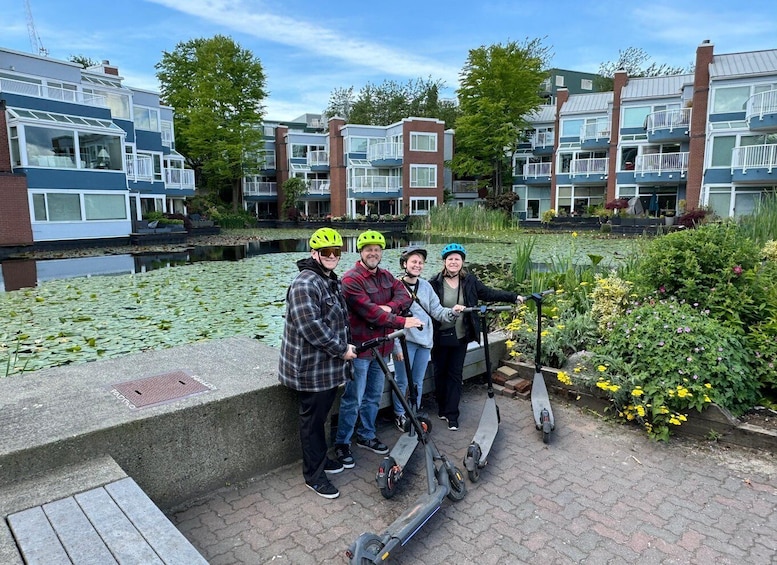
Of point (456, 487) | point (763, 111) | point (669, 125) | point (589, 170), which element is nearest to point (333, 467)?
point (456, 487)

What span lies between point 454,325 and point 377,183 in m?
40.5

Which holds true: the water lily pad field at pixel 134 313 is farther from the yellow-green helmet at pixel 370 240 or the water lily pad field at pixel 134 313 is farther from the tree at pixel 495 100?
the tree at pixel 495 100

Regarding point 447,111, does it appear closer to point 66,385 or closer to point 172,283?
point 172,283

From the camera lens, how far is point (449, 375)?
4.52 m

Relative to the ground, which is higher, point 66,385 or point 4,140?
point 4,140

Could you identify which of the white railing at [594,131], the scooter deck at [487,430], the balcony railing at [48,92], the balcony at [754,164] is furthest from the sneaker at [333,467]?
the white railing at [594,131]

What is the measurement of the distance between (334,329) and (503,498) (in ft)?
5.05

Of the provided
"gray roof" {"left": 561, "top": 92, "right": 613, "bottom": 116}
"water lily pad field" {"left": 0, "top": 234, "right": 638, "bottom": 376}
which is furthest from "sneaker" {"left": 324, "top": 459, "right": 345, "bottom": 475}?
"gray roof" {"left": 561, "top": 92, "right": 613, "bottom": 116}

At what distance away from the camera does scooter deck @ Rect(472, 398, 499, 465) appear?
379 cm

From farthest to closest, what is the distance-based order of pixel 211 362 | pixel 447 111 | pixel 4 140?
pixel 447 111 < pixel 4 140 < pixel 211 362

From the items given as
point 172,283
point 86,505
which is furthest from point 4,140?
point 86,505

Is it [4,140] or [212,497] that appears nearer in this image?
[212,497]

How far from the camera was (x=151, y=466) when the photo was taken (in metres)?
3.03

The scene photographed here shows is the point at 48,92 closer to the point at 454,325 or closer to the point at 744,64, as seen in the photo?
the point at 454,325
